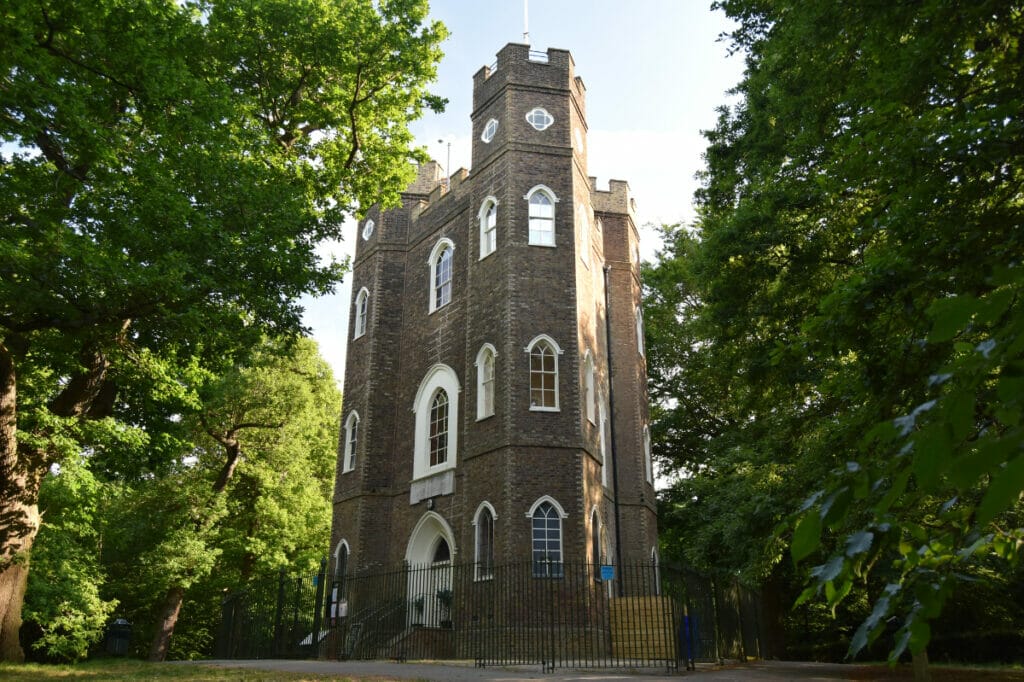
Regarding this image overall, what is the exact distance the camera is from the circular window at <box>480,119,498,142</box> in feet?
74.3

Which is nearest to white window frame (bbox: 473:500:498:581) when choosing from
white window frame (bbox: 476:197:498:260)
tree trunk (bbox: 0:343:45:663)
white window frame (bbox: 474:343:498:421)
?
white window frame (bbox: 474:343:498:421)

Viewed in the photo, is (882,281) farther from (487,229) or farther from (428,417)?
(428,417)

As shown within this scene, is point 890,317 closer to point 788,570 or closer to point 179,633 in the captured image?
point 788,570

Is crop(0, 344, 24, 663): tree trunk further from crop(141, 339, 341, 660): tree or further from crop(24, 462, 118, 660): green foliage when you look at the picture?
crop(141, 339, 341, 660): tree

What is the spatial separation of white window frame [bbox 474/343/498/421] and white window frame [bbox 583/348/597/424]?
251 cm

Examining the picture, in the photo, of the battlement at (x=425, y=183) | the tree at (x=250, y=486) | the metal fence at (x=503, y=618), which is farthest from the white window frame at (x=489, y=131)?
the metal fence at (x=503, y=618)

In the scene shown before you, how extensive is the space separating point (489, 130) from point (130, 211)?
12674 millimetres

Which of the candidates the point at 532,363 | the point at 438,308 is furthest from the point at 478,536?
the point at 438,308

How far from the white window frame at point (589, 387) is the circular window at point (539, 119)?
22.4ft

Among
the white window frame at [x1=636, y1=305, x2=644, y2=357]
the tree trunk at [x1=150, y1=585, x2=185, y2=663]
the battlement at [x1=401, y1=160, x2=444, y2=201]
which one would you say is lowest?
the tree trunk at [x1=150, y1=585, x2=185, y2=663]

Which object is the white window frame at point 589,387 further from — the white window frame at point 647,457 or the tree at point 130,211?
the tree at point 130,211

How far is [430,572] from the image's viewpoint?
19.1m

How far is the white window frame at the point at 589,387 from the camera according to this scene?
20.4 meters

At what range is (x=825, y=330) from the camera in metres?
7.45
